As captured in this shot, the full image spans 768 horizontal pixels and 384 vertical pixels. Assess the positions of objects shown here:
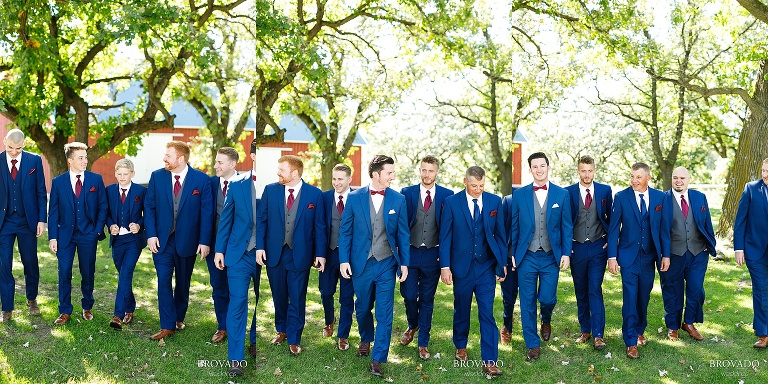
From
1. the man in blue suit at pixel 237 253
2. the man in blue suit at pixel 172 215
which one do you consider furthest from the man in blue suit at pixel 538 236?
the man in blue suit at pixel 172 215

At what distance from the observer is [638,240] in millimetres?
5938

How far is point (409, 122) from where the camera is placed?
25.8ft

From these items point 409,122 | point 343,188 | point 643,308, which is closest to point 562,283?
point 643,308

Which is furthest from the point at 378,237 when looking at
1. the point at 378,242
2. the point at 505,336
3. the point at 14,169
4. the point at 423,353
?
the point at 14,169

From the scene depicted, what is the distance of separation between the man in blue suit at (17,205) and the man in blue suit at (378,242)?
336 centimetres

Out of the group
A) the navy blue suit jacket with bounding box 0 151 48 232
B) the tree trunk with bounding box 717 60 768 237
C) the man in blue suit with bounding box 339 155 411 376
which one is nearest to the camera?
the man in blue suit with bounding box 339 155 411 376

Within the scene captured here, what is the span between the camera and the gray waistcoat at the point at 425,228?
5.89 metres

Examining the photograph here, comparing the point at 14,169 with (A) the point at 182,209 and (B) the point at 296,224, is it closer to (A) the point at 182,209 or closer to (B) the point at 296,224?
(A) the point at 182,209

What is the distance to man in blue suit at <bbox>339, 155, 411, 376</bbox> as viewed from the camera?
5.29 m

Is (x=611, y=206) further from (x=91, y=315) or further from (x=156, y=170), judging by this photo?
(x=91, y=315)

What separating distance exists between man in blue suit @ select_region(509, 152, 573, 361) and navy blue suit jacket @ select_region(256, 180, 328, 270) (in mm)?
1838

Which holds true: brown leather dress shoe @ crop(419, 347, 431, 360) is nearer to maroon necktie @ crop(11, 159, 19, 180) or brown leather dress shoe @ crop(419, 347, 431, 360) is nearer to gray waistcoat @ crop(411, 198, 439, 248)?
gray waistcoat @ crop(411, 198, 439, 248)

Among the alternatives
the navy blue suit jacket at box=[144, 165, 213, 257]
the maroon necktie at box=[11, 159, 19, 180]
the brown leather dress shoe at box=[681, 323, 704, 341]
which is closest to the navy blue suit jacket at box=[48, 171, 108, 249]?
the maroon necktie at box=[11, 159, 19, 180]

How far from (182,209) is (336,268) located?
1623 mm
